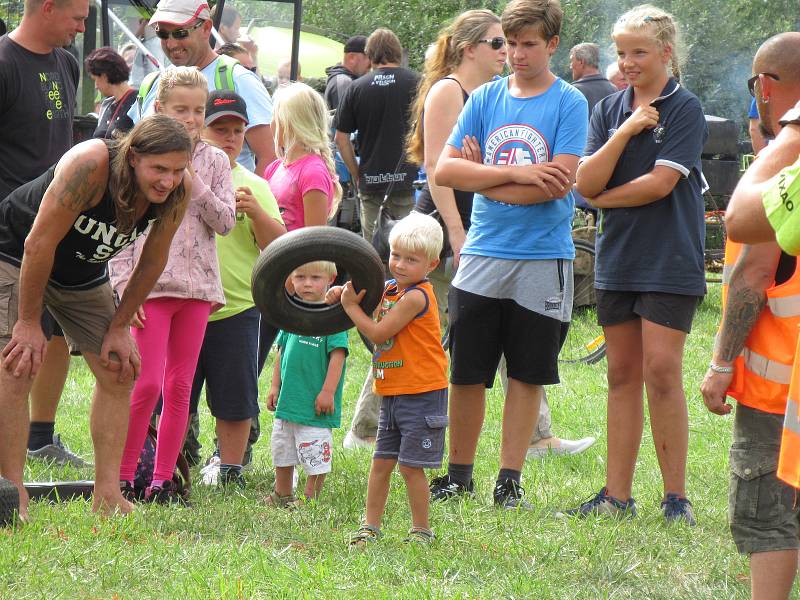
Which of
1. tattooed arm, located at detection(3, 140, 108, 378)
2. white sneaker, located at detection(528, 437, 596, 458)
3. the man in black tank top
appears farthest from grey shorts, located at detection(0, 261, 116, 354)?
white sneaker, located at detection(528, 437, 596, 458)

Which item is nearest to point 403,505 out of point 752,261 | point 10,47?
point 752,261

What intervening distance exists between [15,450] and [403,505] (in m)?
1.77

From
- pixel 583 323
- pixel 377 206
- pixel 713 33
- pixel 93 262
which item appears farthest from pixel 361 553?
pixel 713 33

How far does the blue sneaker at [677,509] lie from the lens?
199 inches

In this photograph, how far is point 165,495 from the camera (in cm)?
527

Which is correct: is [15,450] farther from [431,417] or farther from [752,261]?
[752,261]

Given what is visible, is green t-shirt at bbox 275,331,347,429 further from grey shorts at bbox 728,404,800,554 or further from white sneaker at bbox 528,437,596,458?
grey shorts at bbox 728,404,800,554

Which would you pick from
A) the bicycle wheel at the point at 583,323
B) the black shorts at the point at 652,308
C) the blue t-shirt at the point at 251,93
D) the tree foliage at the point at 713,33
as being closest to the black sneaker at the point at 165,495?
the blue t-shirt at the point at 251,93

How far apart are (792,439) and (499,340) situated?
2.68 m

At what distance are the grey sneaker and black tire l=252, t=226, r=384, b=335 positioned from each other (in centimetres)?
200

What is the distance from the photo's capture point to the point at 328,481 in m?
5.81

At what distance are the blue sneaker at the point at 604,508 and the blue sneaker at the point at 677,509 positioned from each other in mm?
155

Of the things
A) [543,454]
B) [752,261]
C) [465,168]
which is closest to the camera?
[752,261]

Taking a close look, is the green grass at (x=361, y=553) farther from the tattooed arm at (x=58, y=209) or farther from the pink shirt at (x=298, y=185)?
the pink shirt at (x=298, y=185)
